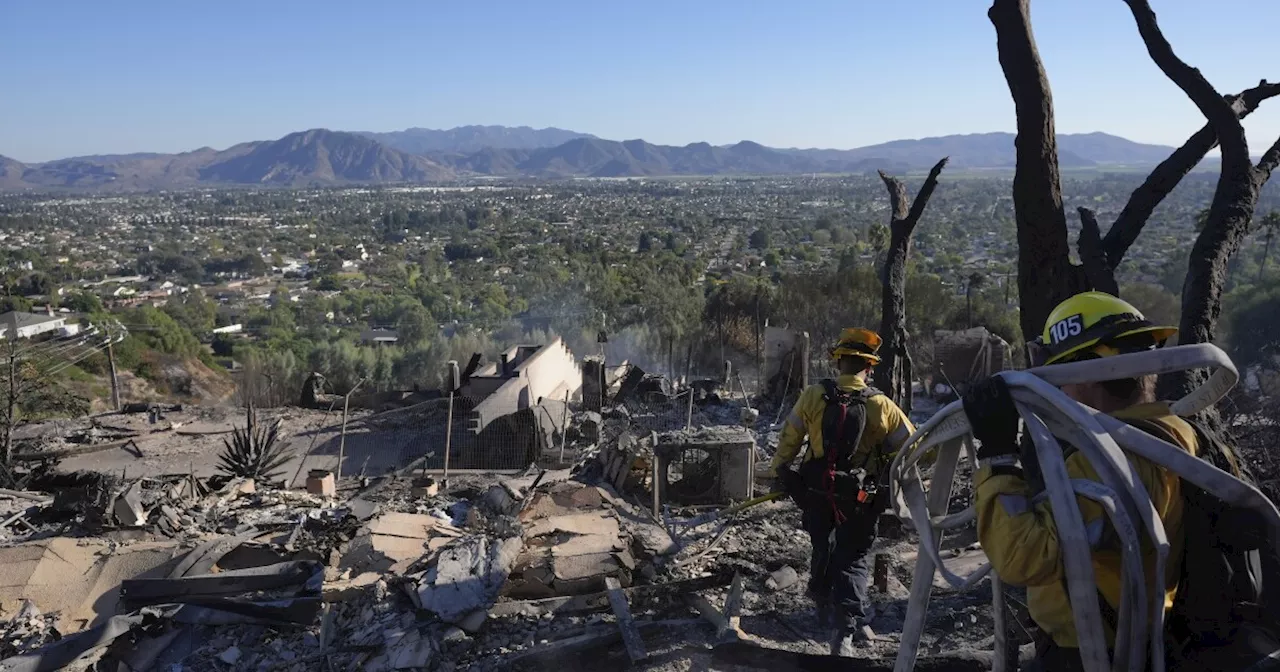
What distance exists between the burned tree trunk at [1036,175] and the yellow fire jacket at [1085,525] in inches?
136

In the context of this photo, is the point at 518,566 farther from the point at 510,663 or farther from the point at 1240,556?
the point at 1240,556

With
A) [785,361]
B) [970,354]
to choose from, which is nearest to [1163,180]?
[785,361]

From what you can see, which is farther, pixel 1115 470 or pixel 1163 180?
pixel 1163 180

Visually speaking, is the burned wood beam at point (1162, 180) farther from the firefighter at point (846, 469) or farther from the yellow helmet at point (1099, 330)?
the yellow helmet at point (1099, 330)

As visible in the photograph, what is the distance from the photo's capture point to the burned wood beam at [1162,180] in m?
5.87

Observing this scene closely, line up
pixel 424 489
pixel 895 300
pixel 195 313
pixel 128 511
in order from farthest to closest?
pixel 195 313 → pixel 424 489 → pixel 895 300 → pixel 128 511

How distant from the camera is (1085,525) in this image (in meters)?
2.26

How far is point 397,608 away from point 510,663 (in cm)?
104

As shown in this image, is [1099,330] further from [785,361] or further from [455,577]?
[785,361]

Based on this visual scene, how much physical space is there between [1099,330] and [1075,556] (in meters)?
0.71

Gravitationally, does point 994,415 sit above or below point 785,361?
above

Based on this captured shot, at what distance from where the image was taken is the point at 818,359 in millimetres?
24234

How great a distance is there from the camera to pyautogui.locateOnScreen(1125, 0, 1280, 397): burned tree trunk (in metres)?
5.46

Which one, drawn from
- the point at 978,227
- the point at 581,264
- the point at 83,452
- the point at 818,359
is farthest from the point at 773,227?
the point at 83,452
